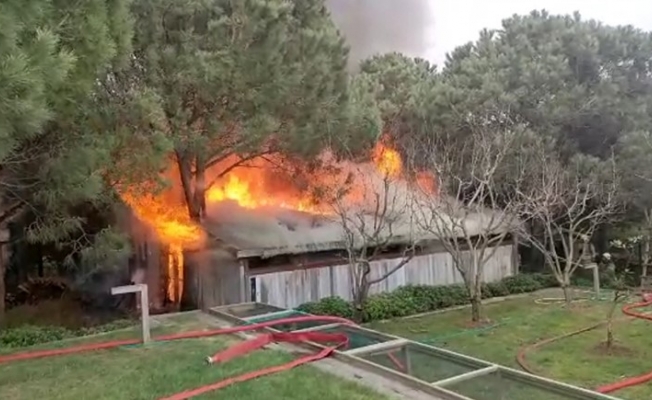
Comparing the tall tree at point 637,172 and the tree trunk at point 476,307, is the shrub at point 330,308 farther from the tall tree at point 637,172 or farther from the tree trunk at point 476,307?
the tall tree at point 637,172

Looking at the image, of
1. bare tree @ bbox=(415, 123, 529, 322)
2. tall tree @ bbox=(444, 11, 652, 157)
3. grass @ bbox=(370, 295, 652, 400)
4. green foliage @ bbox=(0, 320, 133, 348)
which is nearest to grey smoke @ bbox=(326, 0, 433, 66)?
tall tree @ bbox=(444, 11, 652, 157)

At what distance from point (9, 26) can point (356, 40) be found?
13.4 metres

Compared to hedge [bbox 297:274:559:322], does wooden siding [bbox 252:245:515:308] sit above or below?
above

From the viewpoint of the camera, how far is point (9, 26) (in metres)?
3.61

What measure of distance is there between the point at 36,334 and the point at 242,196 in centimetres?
584

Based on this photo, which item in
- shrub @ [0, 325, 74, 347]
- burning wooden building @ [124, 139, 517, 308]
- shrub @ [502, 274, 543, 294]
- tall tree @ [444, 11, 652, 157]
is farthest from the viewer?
tall tree @ [444, 11, 652, 157]

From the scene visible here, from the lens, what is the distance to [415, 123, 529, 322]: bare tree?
35.0 ft

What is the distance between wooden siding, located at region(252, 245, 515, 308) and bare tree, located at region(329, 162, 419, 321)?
0.30m

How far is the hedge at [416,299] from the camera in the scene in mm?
10648

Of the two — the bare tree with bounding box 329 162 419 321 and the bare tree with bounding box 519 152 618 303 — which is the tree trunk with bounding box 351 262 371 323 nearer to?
the bare tree with bounding box 329 162 419 321

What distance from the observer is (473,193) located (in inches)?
530

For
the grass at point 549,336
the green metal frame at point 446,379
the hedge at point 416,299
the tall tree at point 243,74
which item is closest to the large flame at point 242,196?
the tall tree at point 243,74

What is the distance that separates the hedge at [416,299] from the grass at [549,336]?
0.36 metres

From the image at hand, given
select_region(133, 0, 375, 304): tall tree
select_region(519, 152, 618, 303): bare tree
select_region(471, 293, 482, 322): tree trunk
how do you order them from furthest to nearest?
select_region(519, 152, 618, 303): bare tree → select_region(471, 293, 482, 322): tree trunk → select_region(133, 0, 375, 304): tall tree
